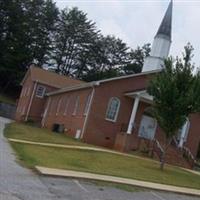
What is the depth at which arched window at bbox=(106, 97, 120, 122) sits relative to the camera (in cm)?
3841

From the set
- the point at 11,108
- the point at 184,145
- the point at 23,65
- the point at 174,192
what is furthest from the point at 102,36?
the point at 174,192

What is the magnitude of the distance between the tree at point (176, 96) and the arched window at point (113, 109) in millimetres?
12128

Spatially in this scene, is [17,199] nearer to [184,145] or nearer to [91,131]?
[91,131]

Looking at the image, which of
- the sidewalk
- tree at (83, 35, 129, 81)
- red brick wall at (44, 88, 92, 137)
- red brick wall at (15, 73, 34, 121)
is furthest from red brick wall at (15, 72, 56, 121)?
the sidewalk

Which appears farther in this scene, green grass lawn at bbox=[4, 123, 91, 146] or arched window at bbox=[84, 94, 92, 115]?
arched window at bbox=[84, 94, 92, 115]

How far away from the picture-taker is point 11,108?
67500mm

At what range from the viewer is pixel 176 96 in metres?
25.5

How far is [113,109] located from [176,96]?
44.0 feet

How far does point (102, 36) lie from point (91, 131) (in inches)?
2405

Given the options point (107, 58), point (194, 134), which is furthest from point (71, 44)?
point (194, 134)

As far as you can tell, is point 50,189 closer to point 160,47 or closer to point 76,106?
point 76,106

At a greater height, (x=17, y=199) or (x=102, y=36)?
(x=102, y=36)

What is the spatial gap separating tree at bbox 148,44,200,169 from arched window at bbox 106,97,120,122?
12.1 m

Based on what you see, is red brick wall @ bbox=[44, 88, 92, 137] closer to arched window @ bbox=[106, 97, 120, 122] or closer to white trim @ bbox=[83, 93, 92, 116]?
white trim @ bbox=[83, 93, 92, 116]
